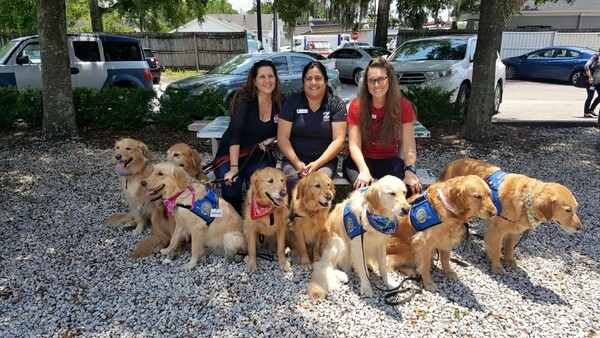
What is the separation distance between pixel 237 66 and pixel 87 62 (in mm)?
4628

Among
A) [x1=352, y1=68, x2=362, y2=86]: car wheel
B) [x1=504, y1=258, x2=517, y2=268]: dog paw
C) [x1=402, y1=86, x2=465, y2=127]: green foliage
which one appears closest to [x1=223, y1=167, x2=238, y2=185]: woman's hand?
[x1=504, y1=258, x2=517, y2=268]: dog paw

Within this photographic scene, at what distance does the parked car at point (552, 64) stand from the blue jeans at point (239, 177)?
18495 millimetres

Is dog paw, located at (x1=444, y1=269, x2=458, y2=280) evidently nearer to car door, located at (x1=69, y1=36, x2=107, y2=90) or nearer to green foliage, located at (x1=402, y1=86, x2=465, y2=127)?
green foliage, located at (x1=402, y1=86, x2=465, y2=127)

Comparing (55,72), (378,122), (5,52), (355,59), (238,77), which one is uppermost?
(5,52)

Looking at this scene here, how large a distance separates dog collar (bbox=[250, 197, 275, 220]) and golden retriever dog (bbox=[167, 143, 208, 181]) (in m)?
1.19

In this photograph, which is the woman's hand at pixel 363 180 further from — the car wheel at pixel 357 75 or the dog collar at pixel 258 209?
the car wheel at pixel 357 75

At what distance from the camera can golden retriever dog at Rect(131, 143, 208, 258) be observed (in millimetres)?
4062

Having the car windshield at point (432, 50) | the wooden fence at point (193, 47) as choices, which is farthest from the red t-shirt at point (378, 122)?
the wooden fence at point (193, 47)

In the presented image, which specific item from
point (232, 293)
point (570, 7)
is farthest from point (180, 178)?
point (570, 7)

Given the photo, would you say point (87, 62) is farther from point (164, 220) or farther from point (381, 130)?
point (381, 130)

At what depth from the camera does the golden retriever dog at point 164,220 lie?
4.06 m

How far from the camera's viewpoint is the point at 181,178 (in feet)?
12.3

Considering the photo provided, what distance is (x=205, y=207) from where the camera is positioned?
3.80 meters

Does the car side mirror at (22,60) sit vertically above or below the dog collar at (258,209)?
above
